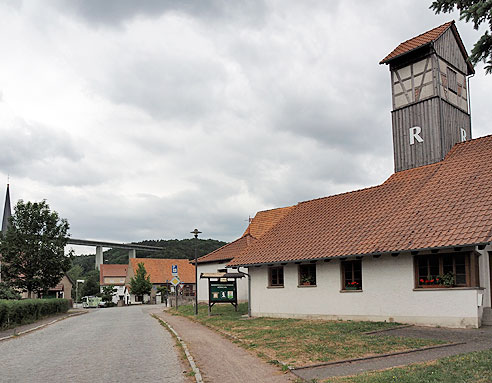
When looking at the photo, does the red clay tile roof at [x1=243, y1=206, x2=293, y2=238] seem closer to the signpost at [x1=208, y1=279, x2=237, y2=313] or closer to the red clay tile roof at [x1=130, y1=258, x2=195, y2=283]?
the signpost at [x1=208, y1=279, x2=237, y2=313]

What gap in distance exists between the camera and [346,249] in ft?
68.8

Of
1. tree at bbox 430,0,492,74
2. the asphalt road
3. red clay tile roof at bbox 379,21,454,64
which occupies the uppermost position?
red clay tile roof at bbox 379,21,454,64

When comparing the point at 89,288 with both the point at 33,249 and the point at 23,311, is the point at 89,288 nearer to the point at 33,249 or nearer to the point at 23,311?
the point at 33,249

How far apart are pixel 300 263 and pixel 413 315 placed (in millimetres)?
6367

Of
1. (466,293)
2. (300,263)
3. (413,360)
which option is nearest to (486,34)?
(413,360)

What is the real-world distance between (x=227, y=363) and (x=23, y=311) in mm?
19760

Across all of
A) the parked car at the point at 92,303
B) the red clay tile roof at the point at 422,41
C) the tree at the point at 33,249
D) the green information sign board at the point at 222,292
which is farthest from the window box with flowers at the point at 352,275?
the parked car at the point at 92,303

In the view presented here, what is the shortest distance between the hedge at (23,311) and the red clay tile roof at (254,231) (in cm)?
1261

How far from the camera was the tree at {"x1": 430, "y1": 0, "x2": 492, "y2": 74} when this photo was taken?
859cm

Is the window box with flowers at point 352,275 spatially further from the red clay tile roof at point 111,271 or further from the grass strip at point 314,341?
the red clay tile roof at point 111,271

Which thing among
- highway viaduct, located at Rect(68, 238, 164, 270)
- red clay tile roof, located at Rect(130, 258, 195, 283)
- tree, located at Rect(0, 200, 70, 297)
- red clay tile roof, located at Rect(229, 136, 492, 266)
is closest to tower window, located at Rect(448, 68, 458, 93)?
red clay tile roof, located at Rect(229, 136, 492, 266)

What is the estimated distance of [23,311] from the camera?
28188mm

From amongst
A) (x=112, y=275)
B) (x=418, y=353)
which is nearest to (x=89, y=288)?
(x=112, y=275)

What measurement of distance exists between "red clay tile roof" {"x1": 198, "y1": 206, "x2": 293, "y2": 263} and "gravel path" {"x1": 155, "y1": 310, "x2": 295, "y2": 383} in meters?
22.2
